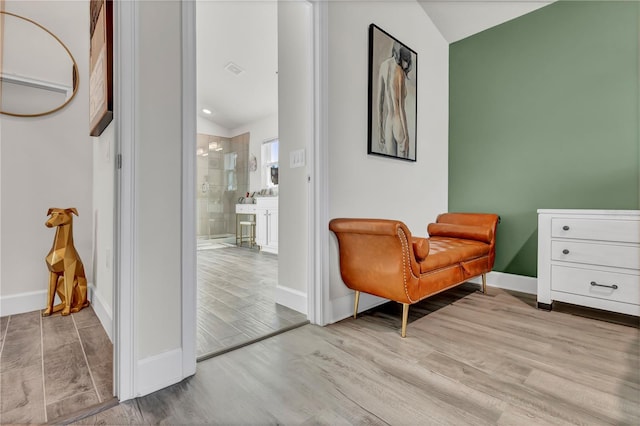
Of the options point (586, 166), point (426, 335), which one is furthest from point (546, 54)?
point (426, 335)

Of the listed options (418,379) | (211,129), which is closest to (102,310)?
(418,379)

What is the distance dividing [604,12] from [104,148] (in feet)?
12.6

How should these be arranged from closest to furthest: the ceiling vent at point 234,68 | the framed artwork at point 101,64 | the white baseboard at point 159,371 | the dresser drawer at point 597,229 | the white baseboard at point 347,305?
the white baseboard at point 159,371 → the framed artwork at point 101,64 → the dresser drawer at point 597,229 → the white baseboard at point 347,305 → the ceiling vent at point 234,68

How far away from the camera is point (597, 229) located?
80.4 inches

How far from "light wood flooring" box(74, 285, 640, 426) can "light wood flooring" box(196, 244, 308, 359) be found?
12cm

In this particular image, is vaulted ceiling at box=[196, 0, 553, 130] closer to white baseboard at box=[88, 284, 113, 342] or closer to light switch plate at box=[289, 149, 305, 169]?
light switch plate at box=[289, 149, 305, 169]

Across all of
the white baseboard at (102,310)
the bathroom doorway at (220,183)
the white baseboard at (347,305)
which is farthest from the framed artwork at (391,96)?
the bathroom doorway at (220,183)

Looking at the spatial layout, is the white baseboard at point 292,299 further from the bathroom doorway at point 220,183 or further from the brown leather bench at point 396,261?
the bathroom doorway at point 220,183

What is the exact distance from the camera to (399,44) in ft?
8.48

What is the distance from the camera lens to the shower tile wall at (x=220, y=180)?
20.6ft

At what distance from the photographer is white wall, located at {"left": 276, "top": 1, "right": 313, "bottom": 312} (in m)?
2.12

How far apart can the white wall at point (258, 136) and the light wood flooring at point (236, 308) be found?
2697 mm

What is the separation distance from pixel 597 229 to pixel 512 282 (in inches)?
36.8

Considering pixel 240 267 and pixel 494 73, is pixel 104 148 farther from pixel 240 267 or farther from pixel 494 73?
pixel 494 73
